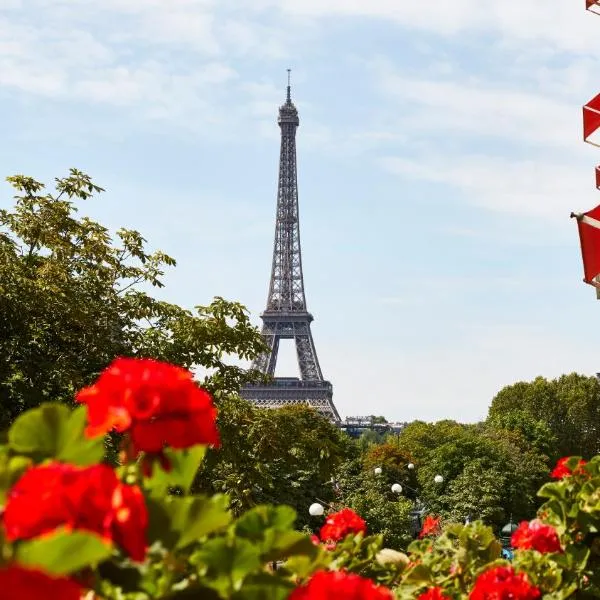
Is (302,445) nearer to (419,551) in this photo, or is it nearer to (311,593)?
(419,551)

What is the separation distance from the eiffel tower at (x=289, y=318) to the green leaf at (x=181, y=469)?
329 ft

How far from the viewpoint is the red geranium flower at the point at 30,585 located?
1.55 metres

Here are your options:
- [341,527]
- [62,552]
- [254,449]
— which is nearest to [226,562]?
[62,552]

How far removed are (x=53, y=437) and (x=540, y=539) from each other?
2.97 m

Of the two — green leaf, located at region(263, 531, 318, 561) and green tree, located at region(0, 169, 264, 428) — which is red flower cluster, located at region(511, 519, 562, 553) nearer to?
green leaf, located at region(263, 531, 318, 561)

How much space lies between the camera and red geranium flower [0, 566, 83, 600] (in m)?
1.55

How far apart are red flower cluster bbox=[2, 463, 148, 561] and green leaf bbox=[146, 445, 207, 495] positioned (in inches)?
18.9

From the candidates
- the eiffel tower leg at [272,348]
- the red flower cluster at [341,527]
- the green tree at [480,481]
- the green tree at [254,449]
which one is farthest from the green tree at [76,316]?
the eiffel tower leg at [272,348]

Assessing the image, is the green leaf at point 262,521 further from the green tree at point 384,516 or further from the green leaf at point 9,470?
the green tree at point 384,516

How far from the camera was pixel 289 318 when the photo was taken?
365ft

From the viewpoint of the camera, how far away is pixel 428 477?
202 feet

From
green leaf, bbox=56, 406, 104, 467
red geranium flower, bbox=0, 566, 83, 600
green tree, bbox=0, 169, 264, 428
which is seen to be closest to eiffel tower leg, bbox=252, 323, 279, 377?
green tree, bbox=0, 169, 264, 428

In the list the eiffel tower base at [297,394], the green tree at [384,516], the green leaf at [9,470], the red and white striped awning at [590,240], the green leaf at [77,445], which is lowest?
the green tree at [384,516]

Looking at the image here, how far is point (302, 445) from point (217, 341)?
2648mm
